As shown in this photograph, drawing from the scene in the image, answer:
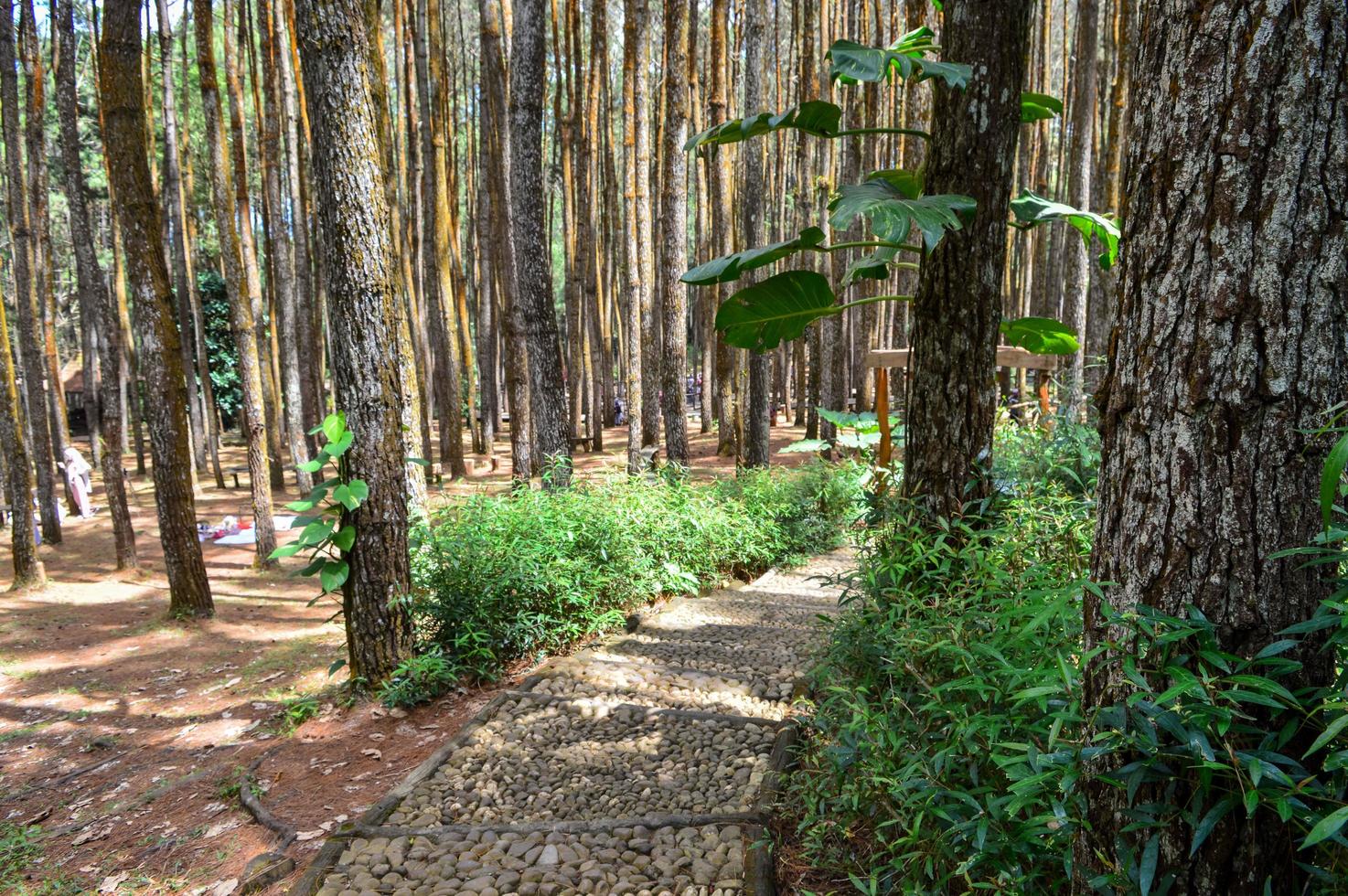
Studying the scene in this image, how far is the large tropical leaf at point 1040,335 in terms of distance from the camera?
3.31m

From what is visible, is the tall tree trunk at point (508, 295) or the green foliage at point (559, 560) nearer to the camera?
the green foliage at point (559, 560)

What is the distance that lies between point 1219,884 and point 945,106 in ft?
8.02

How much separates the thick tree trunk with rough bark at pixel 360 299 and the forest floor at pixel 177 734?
1.74 ft

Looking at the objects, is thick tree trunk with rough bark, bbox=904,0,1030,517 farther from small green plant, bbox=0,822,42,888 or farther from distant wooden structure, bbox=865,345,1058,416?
distant wooden structure, bbox=865,345,1058,416

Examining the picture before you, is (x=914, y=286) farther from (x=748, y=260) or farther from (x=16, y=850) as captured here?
(x=16, y=850)

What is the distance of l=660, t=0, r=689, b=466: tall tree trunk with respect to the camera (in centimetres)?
848

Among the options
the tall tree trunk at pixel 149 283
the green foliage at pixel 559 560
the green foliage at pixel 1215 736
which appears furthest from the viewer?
the tall tree trunk at pixel 149 283

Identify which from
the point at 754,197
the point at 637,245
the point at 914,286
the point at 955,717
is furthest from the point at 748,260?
the point at 637,245

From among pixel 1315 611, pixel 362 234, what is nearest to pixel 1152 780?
pixel 1315 611

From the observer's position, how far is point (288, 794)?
3.28m

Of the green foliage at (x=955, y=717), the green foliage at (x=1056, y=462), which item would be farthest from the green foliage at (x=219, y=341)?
the green foliage at (x=955, y=717)

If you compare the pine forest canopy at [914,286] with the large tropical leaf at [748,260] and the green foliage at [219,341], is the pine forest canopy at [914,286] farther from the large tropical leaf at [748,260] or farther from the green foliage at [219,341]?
the green foliage at [219,341]

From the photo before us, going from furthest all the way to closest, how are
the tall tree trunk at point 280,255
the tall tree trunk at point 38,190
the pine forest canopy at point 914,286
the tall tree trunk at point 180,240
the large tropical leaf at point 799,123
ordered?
the tall tree trunk at point 280,255 → the tall tree trunk at point 180,240 → the tall tree trunk at point 38,190 → the large tropical leaf at point 799,123 → the pine forest canopy at point 914,286

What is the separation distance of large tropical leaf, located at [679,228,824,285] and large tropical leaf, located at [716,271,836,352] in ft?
0.81
